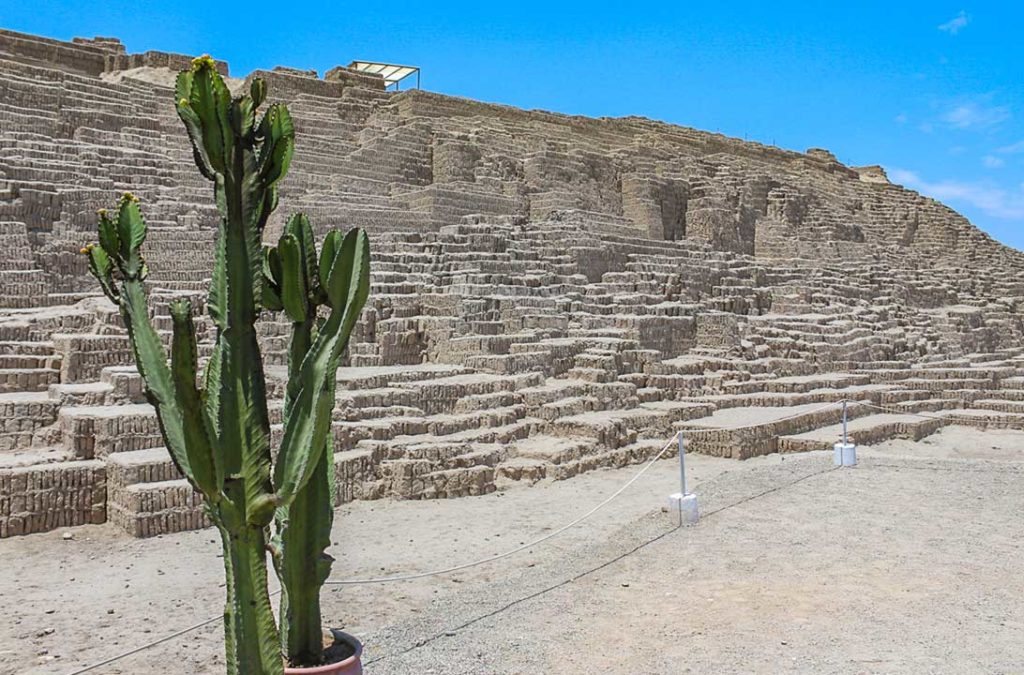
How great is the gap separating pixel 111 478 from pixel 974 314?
19.6 meters

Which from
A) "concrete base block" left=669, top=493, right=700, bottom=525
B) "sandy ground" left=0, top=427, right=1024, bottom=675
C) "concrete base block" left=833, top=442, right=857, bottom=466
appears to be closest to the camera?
"sandy ground" left=0, top=427, right=1024, bottom=675

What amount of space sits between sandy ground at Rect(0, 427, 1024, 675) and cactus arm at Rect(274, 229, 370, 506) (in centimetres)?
152

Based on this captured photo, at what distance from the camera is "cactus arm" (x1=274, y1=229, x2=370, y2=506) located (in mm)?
3314

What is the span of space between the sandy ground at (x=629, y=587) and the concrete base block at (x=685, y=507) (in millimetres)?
127

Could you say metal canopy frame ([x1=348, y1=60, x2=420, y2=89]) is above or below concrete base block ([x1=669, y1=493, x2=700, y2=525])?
above

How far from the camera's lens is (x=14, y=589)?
5.65 meters

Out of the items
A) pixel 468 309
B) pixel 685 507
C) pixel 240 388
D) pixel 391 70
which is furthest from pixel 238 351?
pixel 391 70

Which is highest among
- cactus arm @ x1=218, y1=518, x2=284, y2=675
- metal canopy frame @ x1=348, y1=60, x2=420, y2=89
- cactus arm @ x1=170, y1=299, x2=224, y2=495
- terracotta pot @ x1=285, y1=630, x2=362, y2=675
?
metal canopy frame @ x1=348, y1=60, x2=420, y2=89

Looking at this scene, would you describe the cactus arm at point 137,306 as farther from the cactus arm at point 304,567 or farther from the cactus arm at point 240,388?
the cactus arm at point 304,567

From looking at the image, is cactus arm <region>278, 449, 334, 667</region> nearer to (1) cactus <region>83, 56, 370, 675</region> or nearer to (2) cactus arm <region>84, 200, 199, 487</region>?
Result: (1) cactus <region>83, 56, 370, 675</region>

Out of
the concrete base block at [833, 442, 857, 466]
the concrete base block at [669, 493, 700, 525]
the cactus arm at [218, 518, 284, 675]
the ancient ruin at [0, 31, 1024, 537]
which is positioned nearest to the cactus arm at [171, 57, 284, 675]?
the cactus arm at [218, 518, 284, 675]

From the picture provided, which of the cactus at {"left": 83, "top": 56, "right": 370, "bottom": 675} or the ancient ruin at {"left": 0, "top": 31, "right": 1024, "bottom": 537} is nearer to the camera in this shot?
the cactus at {"left": 83, "top": 56, "right": 370, "bottom": 675}

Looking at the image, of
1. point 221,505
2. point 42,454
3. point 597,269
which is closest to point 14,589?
point 42,454

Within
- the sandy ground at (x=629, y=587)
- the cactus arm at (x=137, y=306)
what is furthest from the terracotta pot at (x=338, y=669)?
the cactus arm at (x=137, y=306)
